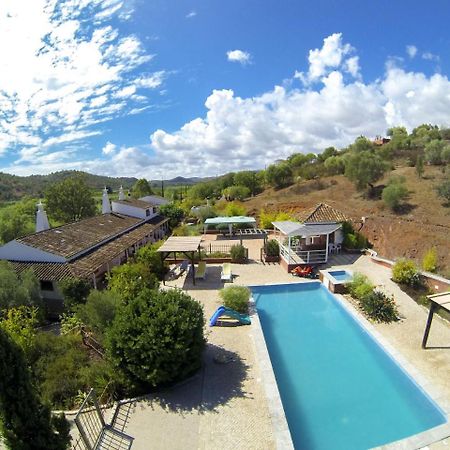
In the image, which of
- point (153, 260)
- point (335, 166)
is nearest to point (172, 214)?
point (153, 260)

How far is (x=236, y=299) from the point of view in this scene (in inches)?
551

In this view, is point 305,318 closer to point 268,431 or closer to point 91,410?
point 268,431

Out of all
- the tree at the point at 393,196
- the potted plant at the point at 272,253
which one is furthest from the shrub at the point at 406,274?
the tree at the point at 393,196

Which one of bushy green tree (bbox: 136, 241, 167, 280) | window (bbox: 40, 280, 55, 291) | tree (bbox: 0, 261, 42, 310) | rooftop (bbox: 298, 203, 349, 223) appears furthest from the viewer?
rooftop (bbox: 298, 203, 349, 223)

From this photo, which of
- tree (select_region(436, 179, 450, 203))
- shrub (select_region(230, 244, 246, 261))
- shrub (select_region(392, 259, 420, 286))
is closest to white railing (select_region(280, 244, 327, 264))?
shrub (select_region(230, 244, 246, 261))

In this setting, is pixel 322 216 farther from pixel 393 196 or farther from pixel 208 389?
pixel 208 389

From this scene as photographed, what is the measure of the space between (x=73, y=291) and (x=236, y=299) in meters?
7.96

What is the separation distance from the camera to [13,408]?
17.2ft

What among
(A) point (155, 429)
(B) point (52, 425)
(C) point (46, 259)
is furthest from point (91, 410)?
(C) point (46, 259)

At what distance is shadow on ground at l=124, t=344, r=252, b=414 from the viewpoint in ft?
27.3

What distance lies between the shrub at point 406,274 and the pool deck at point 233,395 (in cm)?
248

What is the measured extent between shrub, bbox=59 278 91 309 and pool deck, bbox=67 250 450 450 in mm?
6555

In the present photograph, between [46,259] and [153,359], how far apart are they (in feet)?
40.2

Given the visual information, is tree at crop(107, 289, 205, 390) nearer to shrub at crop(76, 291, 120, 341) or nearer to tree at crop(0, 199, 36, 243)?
shrub at crop(76, 291, 120, 341)
